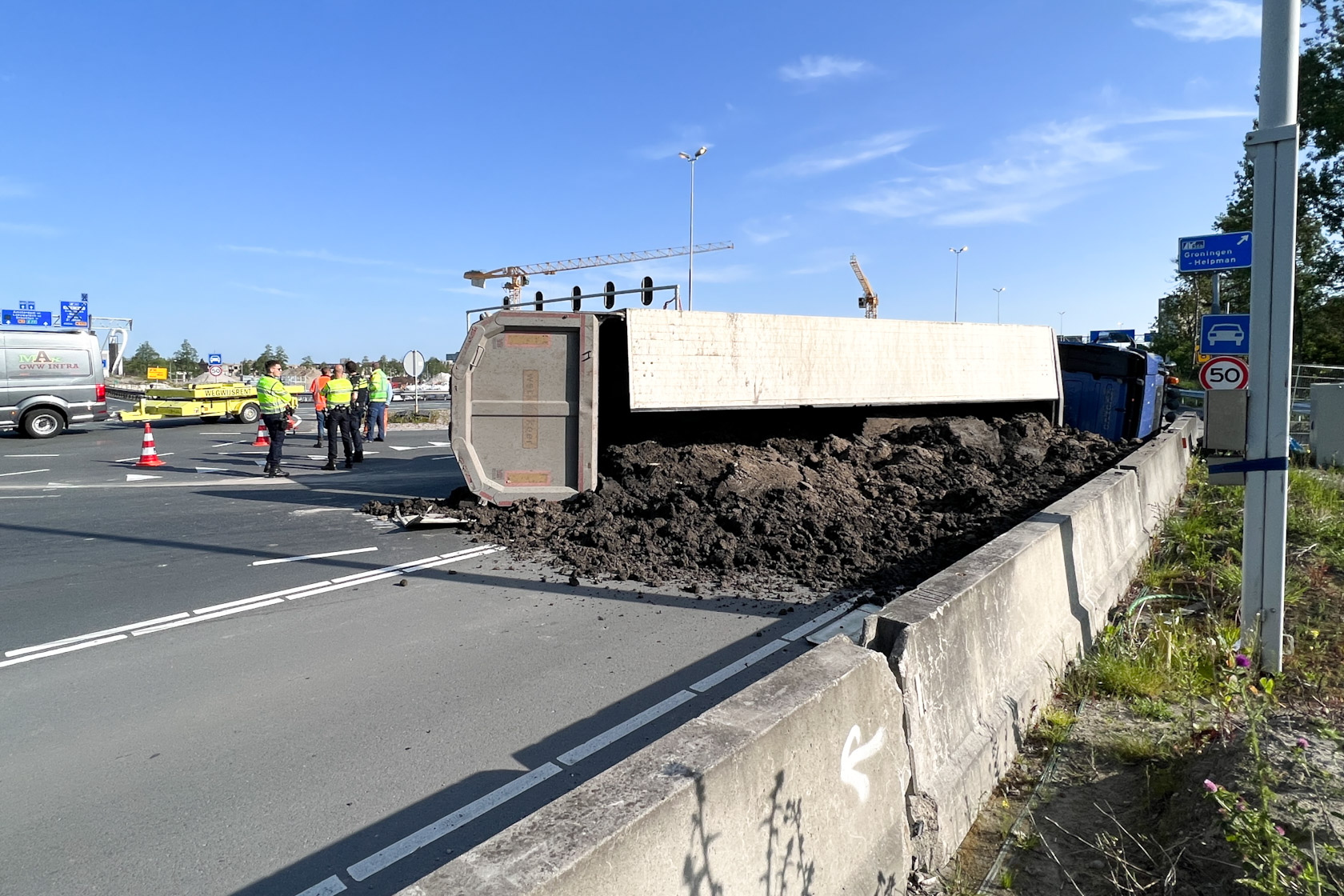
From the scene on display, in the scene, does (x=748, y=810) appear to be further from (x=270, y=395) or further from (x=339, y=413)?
(x=339, y=413)

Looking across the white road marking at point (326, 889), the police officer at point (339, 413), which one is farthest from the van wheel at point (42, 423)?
the white road marking at point (326, 889)

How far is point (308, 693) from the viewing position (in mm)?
4555

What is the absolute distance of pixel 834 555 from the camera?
7297mm

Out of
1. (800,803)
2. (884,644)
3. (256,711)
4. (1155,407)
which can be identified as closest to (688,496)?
(256,711)

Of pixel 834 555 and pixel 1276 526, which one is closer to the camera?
pixel 1276 526

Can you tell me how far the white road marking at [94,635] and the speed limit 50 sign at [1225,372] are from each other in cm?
906

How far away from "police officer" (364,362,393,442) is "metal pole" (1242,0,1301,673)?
57.1ft

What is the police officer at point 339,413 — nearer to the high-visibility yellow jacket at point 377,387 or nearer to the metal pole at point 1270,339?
the high-visibility yellow jacket at point 377,387

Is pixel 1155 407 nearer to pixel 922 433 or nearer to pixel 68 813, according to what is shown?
pixel 922 433

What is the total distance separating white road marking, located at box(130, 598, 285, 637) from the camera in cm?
561

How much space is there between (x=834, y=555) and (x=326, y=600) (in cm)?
430

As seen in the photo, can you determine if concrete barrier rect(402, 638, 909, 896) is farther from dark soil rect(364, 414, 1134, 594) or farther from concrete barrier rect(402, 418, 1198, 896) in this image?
dark soil rect(364, 414, 1134, 594)

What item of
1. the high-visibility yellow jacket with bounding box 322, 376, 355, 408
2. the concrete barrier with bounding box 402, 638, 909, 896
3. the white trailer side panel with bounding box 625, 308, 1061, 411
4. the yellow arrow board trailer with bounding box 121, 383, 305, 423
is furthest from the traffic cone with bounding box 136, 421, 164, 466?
the concrete barrier with bounding box 402, 638, 909, 896

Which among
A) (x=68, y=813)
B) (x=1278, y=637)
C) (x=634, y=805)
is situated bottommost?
(x=68, y=813)
